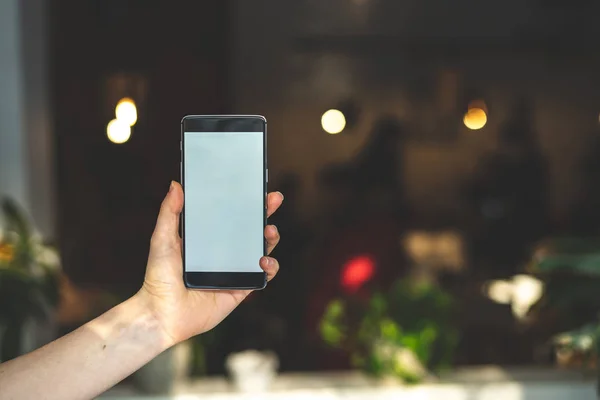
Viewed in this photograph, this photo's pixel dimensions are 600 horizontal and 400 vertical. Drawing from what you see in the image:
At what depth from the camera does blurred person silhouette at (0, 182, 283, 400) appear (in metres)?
0.86

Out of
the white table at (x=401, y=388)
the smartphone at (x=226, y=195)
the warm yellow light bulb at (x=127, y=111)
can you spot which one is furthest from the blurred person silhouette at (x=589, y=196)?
the smartphone at (x=226, y=195)

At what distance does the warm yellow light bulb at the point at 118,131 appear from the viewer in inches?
96.8

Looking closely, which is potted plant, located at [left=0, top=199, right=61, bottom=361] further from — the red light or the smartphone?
the smartphone

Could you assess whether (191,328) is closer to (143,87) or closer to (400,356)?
(400,356)

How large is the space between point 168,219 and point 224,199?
3.3 inches

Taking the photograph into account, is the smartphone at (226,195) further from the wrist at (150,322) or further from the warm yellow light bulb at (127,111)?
the warm yellow light bulb at (127,111)

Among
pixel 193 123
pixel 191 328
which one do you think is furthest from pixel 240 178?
pixel 191 328

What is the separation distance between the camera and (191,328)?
37.2 inches

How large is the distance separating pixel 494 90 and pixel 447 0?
326mm

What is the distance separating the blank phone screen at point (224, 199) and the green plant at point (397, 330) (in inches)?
54.7

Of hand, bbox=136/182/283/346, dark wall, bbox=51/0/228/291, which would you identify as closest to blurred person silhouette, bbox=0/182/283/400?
hand, bbox=136/182/283/346

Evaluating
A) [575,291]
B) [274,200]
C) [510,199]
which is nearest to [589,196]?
[510,199]

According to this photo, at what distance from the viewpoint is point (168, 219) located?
95 cm

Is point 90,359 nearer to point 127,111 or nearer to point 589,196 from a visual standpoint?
point 127,111
